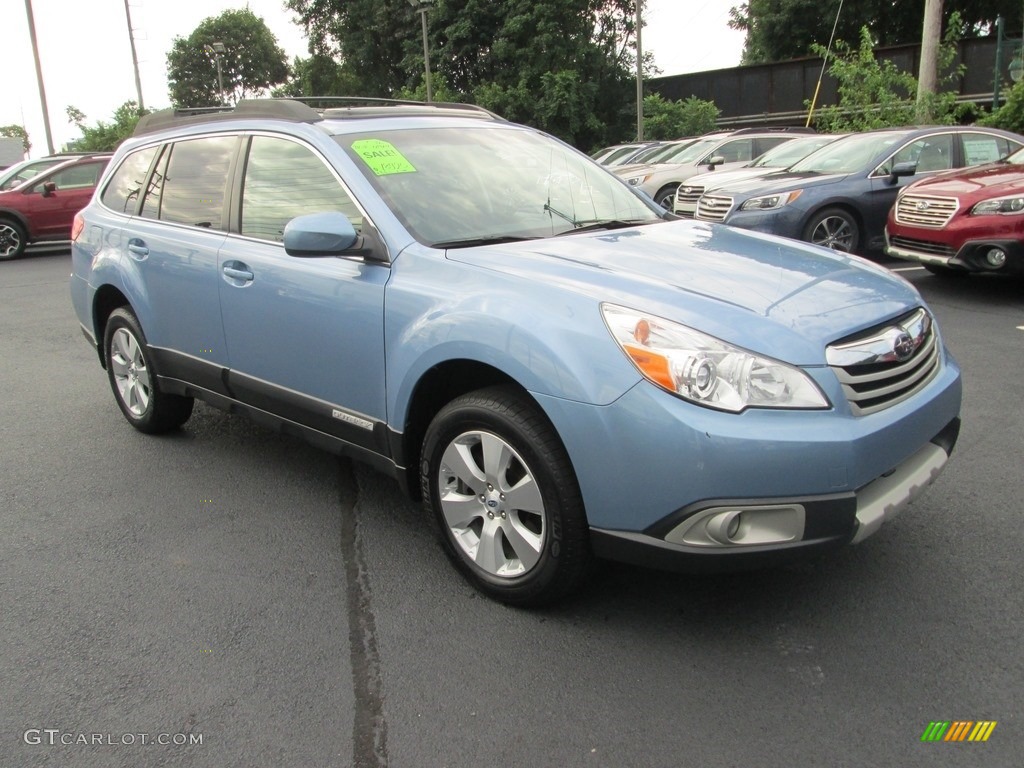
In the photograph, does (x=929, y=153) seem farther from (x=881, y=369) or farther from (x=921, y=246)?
(x=881, y=369)

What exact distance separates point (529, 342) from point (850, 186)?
7.83 meters

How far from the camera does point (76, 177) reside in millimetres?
15898

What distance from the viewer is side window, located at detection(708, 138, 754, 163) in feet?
52.3

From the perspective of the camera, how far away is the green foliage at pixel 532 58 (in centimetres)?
3591

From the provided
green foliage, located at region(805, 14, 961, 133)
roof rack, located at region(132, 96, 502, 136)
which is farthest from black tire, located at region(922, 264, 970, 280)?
green foliage, located at region(805, 14, 961, 133)

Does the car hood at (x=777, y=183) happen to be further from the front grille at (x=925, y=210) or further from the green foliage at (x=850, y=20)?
the green foliage at (x=850, y=20)

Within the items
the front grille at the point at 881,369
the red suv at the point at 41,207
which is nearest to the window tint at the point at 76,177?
the red suv at the point at 41,207

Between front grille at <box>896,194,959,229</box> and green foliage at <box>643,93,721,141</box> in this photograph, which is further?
green foliage at <box>643,93,721,141</box>

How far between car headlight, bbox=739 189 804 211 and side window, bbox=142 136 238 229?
6531 mm

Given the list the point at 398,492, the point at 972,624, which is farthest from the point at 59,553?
the point at 972,624

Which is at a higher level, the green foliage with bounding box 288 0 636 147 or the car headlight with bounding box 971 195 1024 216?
the green foliage with bounding box 288 0 636 147

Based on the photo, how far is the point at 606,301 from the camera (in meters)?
2.88

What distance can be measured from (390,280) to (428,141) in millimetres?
893

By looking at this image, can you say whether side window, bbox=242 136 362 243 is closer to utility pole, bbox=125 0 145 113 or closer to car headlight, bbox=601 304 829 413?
car headlight, bbox=601 304 829 413
